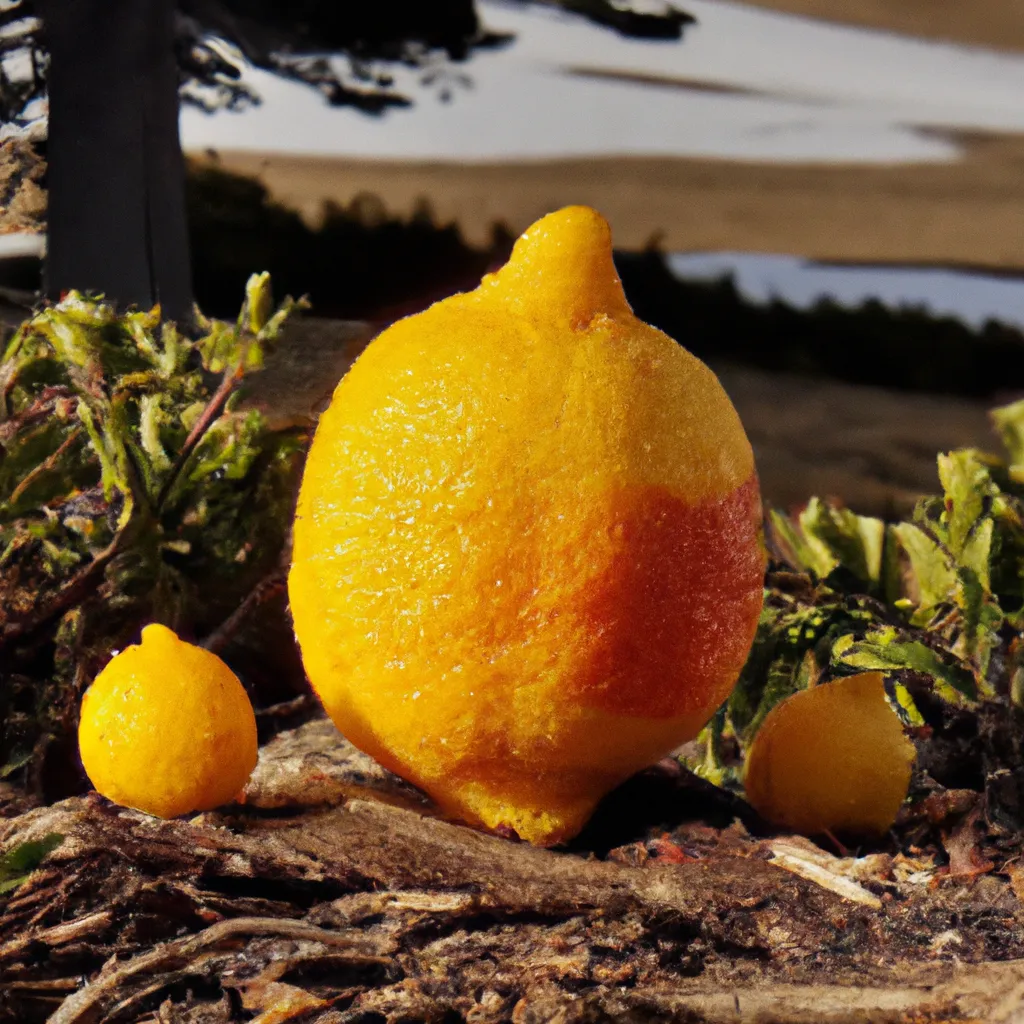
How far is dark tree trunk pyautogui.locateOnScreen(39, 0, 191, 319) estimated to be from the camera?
151cm

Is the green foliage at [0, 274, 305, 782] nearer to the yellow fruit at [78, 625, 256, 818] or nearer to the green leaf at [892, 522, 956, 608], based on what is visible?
the yellow fruit at [78, 625, 256, 818]

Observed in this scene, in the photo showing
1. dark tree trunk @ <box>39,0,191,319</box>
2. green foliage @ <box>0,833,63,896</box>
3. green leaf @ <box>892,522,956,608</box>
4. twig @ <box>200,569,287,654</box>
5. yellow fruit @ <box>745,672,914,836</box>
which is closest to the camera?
green foliage @ <box>0,833,63,896</box>

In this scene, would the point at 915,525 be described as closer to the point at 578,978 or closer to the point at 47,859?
the point at 578,978

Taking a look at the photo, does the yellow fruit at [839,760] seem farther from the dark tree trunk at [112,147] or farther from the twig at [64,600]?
the dark tree trunk at [112,147]

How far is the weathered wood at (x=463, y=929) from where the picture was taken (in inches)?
31.6

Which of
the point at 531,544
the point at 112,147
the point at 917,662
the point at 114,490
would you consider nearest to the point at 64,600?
the point at 114,490

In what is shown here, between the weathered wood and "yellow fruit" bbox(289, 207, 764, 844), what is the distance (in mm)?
116

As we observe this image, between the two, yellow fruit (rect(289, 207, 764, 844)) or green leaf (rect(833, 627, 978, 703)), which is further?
green leaf (rect(833, 627, 978, 703))

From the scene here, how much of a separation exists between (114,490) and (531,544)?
526mm

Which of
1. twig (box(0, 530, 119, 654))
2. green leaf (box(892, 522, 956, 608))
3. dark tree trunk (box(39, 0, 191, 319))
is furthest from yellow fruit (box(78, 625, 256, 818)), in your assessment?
green leaf (box(892, 522, 956, 608))

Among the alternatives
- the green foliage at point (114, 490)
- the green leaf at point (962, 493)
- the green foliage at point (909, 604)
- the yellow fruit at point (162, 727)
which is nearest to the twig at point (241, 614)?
the green foliage at point (114, 490)

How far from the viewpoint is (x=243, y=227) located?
1943 millimetres

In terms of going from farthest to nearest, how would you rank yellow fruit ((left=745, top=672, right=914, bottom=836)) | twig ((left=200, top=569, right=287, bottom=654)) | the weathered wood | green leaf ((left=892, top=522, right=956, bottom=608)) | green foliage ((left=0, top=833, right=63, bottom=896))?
green leaf ((left=892, top=522, right=956, bottom=608))
twig ((left=200, top=569, right=287, bottom=654))
yellow fruit ((left=745, top=672, right=914, bottom=836))
green foliage ((left=0, top=833, right=63, bottom=896))
the weathered wood

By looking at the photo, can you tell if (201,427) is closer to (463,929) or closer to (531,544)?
(531,544)
